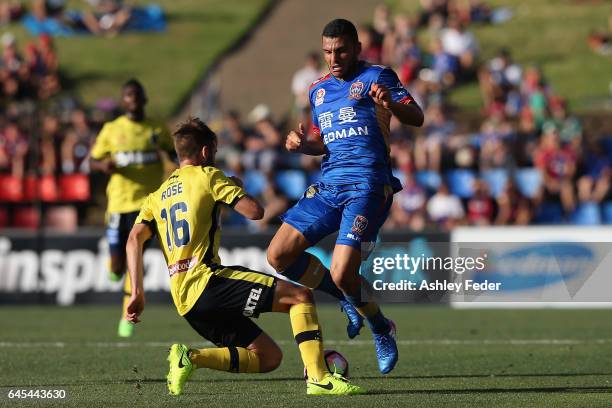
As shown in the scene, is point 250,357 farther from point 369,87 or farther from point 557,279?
point 557,279

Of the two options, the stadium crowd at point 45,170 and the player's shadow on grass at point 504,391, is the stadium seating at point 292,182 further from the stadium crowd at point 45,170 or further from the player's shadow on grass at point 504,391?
the player's shadow on grass at point 504,391

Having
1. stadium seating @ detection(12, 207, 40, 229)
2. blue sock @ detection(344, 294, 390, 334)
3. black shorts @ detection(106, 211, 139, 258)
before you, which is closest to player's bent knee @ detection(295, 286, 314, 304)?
blue sock @ detection(344, 294, 390, 334)

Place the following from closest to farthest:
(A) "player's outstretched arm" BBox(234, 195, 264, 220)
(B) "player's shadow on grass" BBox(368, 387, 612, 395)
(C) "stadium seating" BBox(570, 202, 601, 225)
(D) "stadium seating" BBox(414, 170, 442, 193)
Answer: (A) "player's outstretched arm" BBox(234, 195, 264, 220) → (B) "player's shadow on grass" BBox(368, 387, 612, 395) → (C) "stadium seating" BBox(570, 202, 601, 225) → (D) "stadium seating" BBox(414, 170, 442, 193)

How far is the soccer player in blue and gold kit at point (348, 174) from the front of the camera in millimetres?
8781

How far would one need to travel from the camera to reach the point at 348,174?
8.99 metres

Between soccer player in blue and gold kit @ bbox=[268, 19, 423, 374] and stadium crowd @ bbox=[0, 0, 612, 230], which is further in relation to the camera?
stadium crowd @ bbox=[0, 0, 612, 230]

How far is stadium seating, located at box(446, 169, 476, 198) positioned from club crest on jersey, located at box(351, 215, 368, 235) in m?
13.2

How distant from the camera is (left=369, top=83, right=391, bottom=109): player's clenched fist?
8.30 meters

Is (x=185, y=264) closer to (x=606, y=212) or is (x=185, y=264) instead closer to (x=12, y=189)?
(x=12, y=189)

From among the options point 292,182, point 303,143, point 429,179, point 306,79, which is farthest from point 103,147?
point 306,79

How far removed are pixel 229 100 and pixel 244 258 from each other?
951 centimetres

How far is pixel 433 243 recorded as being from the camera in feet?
62.0

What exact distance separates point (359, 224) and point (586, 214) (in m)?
13.6

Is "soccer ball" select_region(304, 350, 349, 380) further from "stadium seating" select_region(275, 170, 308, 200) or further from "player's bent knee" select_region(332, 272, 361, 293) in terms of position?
"stadium seating" select_region(275, 170, 308, 200)
